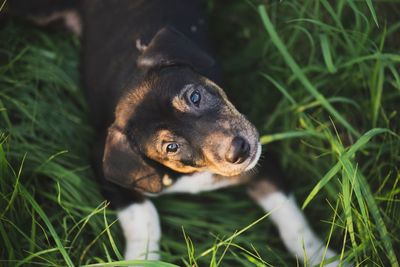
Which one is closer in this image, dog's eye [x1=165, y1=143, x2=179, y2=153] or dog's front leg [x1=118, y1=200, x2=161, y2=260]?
dog's eye [x1=165, y1=143, x2=179, y2=153]

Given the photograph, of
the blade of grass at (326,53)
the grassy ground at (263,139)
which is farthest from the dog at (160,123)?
the blade of grass at (326,53)

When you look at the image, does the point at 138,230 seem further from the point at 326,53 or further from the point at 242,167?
the point at 326,53

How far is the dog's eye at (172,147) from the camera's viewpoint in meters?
3.14

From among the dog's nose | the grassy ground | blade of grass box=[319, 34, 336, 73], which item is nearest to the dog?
the dog's nose

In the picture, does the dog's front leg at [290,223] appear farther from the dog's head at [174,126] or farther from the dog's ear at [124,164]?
the dog's ear at [124,164]

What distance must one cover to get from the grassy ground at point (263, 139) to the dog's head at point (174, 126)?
362mm

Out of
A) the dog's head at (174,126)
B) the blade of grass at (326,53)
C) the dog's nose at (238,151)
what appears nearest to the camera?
the dog's nose at (238,151)

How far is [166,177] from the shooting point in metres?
3.46

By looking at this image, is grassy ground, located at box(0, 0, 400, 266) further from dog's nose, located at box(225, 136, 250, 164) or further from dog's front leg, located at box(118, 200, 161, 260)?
dog's nose, located at box(225, 136, 250, 164)

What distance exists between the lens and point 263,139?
3643 millimetres

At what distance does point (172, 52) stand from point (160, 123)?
1.57ft

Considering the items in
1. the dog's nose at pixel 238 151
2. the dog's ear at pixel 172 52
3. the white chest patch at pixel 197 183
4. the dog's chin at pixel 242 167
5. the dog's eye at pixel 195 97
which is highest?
the dog's ear at pixel 172 52

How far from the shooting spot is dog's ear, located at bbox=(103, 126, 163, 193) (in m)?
3.26

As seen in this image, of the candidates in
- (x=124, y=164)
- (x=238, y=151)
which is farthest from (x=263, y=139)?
(x=124, y=164)
